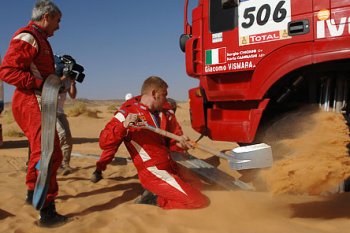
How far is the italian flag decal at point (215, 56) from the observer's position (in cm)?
489

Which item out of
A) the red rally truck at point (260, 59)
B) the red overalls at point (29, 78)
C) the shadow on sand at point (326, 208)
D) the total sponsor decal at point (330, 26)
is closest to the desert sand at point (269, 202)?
the shadow on sand at point (326, 208)

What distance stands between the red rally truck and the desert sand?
29 cm

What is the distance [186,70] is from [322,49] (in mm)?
1890

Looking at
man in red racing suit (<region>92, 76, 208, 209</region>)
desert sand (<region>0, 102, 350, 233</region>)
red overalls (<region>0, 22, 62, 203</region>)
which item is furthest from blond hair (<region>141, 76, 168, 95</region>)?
desert sand (<region>0, 102, 350, 233</region>)

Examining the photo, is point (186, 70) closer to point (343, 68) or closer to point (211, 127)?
point (211, 127)

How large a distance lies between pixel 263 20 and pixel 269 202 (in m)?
1.90

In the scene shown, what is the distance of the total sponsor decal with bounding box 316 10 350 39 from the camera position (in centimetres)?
383

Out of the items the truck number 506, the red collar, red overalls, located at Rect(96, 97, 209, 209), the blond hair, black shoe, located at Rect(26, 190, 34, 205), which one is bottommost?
A: black shoe, located at Rect(26, 190, 34, 205)

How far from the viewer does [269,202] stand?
434 centimetres

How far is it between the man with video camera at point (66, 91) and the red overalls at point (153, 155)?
111 cm

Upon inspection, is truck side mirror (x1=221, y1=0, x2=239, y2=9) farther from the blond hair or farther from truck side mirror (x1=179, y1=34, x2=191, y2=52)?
the blond hair

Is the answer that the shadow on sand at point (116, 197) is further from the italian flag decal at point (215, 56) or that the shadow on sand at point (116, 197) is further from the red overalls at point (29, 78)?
the italian flag decal at point (215, 56)

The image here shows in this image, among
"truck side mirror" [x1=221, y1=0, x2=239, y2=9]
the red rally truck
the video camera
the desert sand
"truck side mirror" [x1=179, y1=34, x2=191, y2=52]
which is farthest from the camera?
"truck side mirror" [x1=179, y1=34, x2=191, y2=52]

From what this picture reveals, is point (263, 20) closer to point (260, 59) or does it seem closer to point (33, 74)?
point (260, 59)
